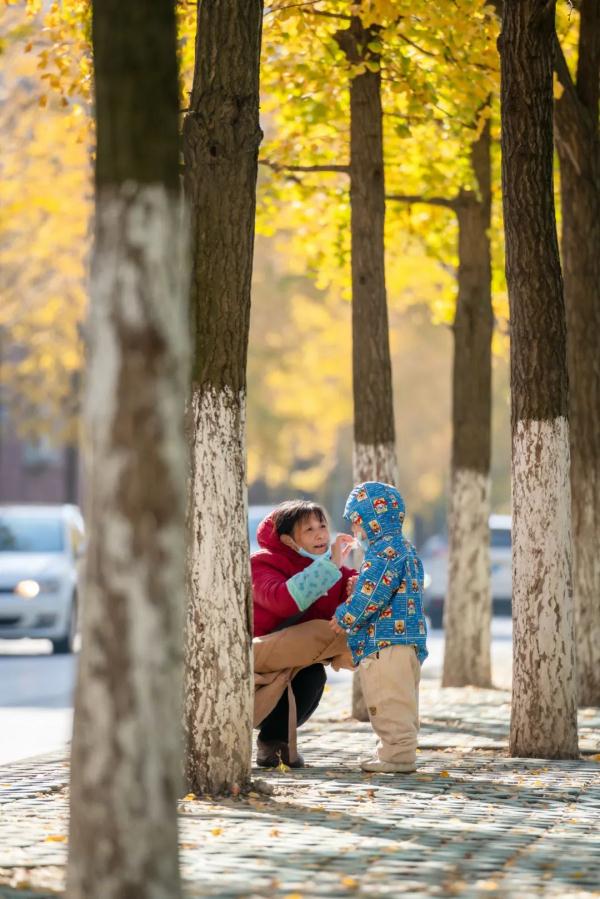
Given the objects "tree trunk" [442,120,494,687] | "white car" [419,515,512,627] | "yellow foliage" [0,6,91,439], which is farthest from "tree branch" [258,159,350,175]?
"white car" [419,515,512,627]

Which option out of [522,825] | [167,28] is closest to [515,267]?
[522,825]

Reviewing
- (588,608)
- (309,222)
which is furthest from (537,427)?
(309,222)

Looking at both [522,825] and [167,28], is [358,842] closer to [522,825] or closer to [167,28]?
[522,825]

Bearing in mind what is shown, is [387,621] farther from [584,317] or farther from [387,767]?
[584,317]

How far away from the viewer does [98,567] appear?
509cm

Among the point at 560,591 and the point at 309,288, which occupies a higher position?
the point at 309,288

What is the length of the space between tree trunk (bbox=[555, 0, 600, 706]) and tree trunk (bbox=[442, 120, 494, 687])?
159 cm

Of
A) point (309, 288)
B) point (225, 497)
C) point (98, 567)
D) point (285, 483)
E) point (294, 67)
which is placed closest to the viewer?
point (98, 567)

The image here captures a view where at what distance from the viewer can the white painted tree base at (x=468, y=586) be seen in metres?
16.7

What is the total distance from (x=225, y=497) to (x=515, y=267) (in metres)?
2.88

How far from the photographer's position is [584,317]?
15.1 meters

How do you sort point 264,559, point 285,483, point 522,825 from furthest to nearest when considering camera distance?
point 285,483, point 264,559, point 522,825

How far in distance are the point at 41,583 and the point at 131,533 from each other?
60.4 ft

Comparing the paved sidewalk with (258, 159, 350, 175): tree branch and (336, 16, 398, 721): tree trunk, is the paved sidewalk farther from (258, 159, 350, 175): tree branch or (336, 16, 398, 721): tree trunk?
(258, 159, 350, 175): tree branch
